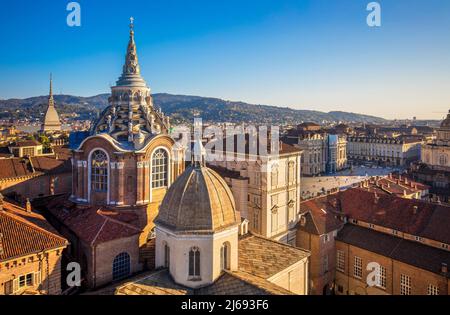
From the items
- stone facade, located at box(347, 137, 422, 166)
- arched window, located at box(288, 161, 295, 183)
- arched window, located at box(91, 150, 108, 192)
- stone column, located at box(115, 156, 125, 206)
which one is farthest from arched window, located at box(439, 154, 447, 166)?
arched window, located at box(91, 150, 108, 192)

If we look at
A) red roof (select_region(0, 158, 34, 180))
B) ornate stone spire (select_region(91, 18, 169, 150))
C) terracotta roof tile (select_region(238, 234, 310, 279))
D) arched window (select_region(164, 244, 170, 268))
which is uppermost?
ornate stone spire (select_region(91, 18, 169, 150))

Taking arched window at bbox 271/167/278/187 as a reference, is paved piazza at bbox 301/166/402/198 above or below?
below

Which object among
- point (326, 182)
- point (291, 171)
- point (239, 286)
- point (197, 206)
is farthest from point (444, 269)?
point (326, 182)

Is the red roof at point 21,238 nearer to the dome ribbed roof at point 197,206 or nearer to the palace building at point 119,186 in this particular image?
the palace building at point 119,186

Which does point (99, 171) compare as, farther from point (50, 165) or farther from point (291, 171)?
point (291, 171)

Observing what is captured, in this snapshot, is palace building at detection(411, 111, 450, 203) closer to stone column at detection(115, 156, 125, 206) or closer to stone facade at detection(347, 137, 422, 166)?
stone facade at detection(347, 137, 422, 166)

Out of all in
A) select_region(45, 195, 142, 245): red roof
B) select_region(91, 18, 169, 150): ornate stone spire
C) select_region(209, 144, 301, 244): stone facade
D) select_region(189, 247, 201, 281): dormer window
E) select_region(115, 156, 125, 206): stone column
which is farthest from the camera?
select_region(209, 144, 301, 244): stone facade
